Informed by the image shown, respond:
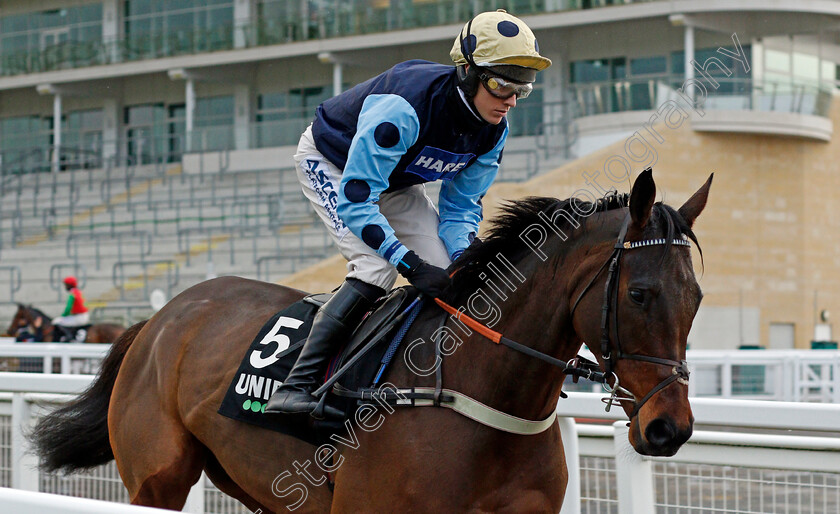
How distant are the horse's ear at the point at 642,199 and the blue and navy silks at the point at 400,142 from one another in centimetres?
71


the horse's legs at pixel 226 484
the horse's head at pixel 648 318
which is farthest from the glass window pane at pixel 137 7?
the horse's head at pixel 648 318

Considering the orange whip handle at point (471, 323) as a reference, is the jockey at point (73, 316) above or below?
below

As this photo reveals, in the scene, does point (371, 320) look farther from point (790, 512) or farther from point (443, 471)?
point (790, 512)

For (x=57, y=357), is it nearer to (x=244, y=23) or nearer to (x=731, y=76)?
(x=731, y=76)

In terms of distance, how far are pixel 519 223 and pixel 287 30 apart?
2329 cm

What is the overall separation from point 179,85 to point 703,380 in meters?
21.9

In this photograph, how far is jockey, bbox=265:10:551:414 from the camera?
3.04 m

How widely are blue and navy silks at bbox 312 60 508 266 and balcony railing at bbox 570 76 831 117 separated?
1522 centimetres

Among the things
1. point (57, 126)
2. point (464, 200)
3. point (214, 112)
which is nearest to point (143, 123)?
point (57, 126)

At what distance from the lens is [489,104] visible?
3.10 meters

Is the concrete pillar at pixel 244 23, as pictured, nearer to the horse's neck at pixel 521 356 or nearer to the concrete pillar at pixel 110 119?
the concrete pillar at pixel 110 119

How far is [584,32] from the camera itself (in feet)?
74.1

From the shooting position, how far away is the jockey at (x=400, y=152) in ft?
9.97

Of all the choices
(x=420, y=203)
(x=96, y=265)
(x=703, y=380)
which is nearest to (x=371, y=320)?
(x=420, y=203)
